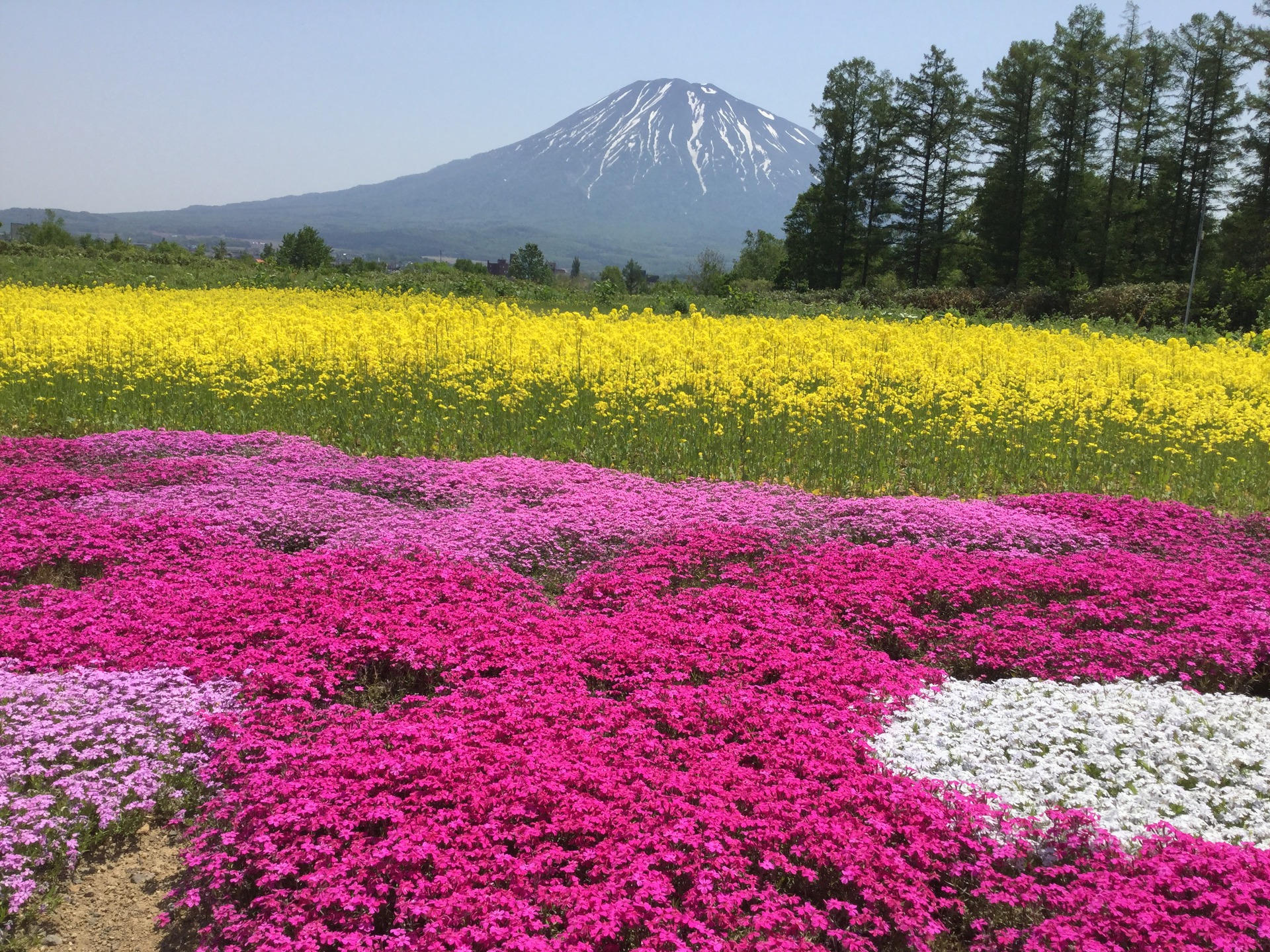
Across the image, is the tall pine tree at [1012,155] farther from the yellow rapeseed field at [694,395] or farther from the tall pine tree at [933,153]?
the yellow rapeseed field at [694,395]

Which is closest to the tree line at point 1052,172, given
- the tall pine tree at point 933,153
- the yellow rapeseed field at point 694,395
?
the tall pine tree at point 933,153

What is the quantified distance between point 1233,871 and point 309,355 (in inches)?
689

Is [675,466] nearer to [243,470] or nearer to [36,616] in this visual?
[243,470]

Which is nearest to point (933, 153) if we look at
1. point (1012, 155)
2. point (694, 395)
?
point (1012, 155)

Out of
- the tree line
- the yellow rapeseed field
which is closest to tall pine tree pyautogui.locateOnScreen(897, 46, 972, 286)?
the tree line

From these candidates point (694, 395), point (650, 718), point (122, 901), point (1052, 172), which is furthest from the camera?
point (1052, 172)

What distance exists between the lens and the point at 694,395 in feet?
49.5

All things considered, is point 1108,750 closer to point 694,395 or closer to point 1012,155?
point 694,395

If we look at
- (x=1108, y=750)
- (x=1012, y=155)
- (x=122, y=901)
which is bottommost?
(x=122, y=901)

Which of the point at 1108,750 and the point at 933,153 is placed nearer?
the point at 1108,750

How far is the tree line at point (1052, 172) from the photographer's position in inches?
2173

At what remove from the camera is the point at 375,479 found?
36.7 ft

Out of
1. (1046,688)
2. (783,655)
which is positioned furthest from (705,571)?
(1046,688)

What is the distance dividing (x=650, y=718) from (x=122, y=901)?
2.85m
